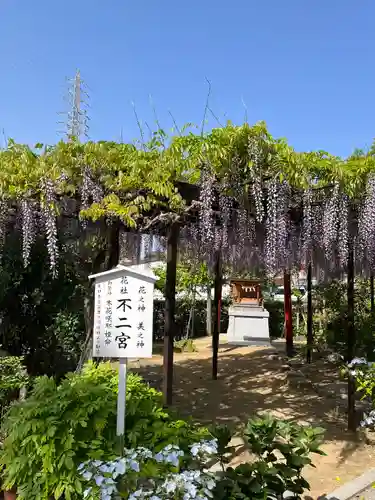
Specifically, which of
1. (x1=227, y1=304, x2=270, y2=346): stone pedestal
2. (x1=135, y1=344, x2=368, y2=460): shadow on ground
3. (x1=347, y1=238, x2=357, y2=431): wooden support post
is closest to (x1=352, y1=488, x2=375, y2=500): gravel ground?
(x1=135, y1=344, x2=368, y2=460): shadow on ground

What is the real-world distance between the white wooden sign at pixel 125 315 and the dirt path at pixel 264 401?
183cm

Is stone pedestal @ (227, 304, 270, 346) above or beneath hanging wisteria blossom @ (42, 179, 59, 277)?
beneath

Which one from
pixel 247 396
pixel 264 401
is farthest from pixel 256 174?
pixel 247 396

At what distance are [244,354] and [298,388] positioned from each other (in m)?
3.23

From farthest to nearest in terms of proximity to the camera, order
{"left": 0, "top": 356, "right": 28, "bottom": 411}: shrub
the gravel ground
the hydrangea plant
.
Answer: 1. {"left": 0, "top": 356, "right": 28, "bottom": 411}: shrub
2. the gravel ground
3. the hydrangea plant

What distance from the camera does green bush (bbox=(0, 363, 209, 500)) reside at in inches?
90.6

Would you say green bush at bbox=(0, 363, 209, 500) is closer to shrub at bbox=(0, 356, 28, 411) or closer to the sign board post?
the sign board post

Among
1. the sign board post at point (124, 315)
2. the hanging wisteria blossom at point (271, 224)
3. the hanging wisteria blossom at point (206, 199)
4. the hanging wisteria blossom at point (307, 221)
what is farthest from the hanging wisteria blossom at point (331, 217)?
the sign board post at point (124, 315)

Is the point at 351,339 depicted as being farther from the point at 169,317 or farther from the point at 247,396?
the point at 169,317

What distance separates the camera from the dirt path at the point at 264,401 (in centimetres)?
389

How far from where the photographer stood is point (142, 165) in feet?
12.1

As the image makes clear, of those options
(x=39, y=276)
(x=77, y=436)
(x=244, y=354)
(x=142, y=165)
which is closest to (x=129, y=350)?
(x=77, y=436)

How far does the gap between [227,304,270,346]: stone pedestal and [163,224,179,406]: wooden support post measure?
309 inches

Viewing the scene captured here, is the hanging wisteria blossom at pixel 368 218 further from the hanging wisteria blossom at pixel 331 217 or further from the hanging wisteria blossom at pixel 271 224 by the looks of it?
the hanging wisteria blossom at pixel 271 224
